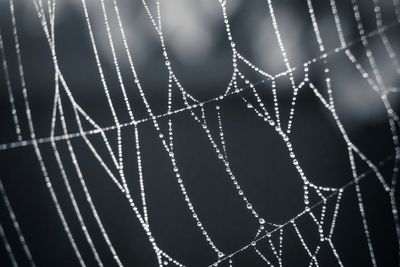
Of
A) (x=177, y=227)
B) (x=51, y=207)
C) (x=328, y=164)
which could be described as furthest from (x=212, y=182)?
(x=51, y=207)

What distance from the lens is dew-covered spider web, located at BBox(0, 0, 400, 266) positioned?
9.20 feet

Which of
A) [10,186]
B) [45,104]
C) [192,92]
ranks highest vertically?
[45,104]

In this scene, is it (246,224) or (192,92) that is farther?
(192,92)

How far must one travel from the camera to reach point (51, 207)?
303 centimetres

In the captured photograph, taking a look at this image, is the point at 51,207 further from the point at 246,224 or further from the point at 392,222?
the point at 392,222

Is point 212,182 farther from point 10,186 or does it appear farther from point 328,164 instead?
point 10,186

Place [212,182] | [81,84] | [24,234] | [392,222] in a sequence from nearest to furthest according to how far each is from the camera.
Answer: [392,222]
[24,234]
[212,182]
[81,84]

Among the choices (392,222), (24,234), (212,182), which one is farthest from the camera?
(212,182)

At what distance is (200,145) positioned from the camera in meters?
3.35

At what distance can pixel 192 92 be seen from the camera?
12.4ft

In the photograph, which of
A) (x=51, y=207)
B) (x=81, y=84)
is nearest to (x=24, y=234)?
(x=51, y=207)

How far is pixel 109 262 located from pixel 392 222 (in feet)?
5.68

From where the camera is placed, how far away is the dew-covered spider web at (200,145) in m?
2.80

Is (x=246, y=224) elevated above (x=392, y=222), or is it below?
above
